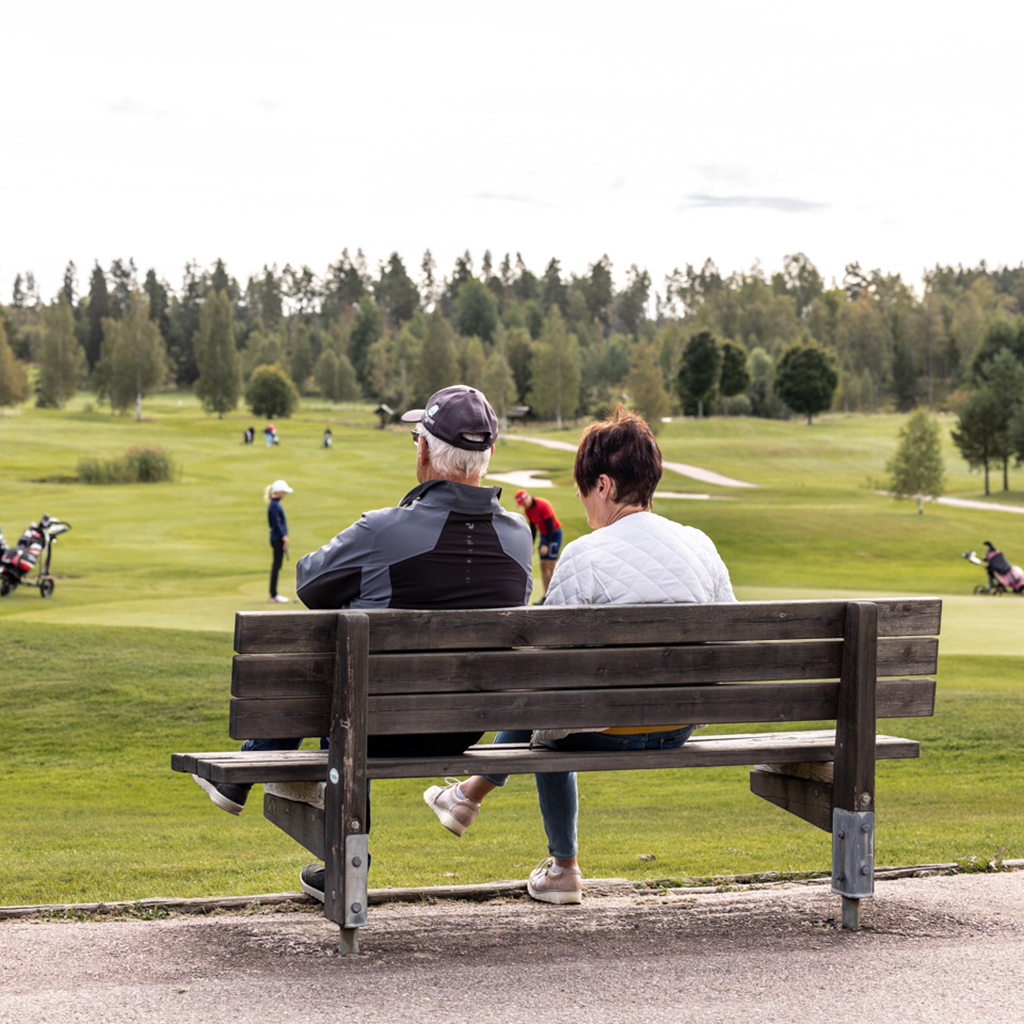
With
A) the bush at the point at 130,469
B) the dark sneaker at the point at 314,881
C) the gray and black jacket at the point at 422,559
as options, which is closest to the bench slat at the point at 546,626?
the gray and black jacket at the point at 422,559

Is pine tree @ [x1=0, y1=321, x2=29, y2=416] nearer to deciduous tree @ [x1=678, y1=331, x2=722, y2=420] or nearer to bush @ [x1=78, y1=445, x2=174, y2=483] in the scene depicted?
bush @ [x1=78, y1=445, x2=174, y2=483]

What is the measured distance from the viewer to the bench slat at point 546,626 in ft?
13.3

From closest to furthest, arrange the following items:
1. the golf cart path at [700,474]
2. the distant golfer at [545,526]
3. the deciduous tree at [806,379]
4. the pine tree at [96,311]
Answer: the distant golfer at [545,526]
the golf cart path at [700,474]
the deciduous tree at [806,379]
the pine tree at [96,311]

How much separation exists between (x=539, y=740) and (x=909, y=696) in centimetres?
147

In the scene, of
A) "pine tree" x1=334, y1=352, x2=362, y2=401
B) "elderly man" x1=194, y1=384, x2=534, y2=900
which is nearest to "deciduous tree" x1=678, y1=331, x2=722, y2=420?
"pine tree" x1=334, y1=352, x2=362, y2=401

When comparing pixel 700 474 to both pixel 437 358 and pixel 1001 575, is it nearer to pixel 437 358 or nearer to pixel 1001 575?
pixel 437 358

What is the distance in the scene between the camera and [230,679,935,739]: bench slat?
413cm

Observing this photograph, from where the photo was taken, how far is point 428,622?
421 centimetres

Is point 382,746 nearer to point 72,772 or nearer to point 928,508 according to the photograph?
point 72,772

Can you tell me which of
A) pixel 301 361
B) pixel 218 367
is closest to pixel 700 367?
pixel 218 367

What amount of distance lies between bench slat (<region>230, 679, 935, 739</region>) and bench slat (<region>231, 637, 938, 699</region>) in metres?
0.04

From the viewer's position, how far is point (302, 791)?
Answer: 177 inches

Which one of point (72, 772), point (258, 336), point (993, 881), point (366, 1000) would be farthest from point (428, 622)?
point (258, 336)

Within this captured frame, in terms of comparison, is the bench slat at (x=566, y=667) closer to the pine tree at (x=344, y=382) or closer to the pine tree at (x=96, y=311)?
the pine tree at (x=344, y=382)
